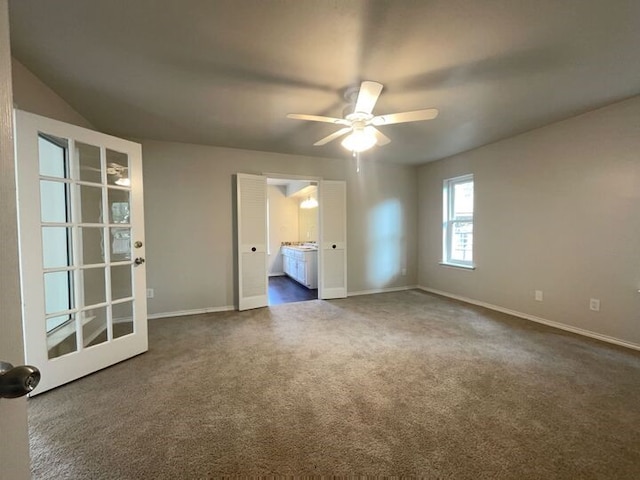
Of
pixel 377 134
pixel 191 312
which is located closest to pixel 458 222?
pixel 377 134

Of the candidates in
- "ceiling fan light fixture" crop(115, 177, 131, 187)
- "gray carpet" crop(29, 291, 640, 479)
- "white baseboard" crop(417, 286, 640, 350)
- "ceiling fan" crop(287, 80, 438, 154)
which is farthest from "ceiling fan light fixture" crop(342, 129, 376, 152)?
"white baseboard" crop(417, 286, 640, 350)

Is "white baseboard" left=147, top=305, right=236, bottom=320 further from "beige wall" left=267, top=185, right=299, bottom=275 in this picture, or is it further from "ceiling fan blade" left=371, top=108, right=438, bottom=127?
"beige wall" left=267, top=185, right=299, bottom=275

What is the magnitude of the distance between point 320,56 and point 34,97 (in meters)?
2.30

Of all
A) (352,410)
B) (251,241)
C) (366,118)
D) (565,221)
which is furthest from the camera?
(251,241)

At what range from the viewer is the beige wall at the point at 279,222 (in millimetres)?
7617

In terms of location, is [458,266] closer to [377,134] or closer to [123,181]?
[377,134]

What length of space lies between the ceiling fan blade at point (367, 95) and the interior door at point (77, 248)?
215 centimetres

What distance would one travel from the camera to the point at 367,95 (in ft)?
6.89

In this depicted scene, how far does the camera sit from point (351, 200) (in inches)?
195

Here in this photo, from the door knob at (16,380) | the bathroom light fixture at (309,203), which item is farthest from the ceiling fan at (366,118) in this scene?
the bathroom light fixture at (309,203)

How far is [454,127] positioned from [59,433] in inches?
171

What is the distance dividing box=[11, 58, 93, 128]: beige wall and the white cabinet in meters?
4.15

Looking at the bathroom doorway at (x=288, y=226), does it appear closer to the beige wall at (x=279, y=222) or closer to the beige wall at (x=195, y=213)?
the beige wall at (x=279, y=222)

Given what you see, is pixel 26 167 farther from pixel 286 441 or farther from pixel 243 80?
pixel 286 441
